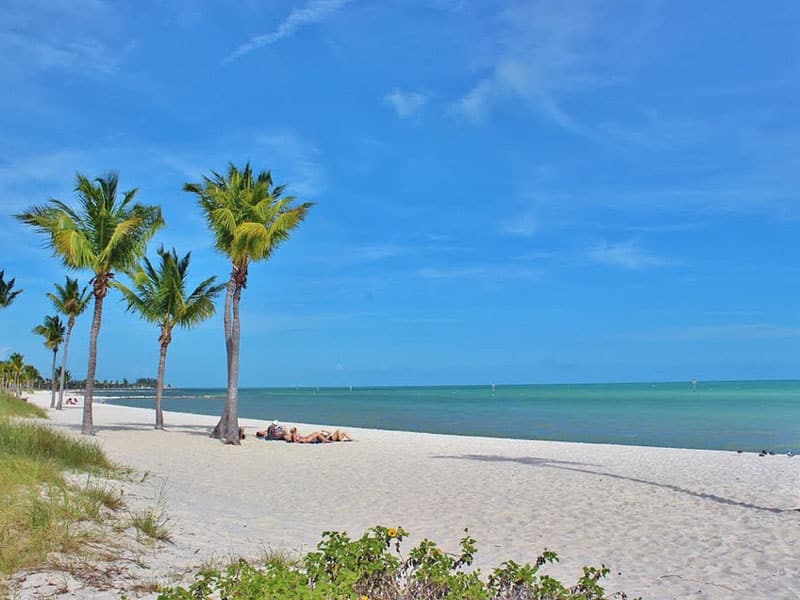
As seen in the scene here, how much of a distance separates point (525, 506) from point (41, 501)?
23.3 feet

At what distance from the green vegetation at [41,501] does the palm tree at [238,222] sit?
1028 centimetres

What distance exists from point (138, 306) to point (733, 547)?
913 inches

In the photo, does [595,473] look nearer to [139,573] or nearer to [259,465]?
[259,465]

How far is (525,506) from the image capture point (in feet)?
33.9

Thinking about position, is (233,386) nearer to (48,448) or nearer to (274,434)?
(274,434)

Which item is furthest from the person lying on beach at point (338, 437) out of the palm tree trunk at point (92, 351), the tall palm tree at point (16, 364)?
the tall palm tree at point (16, 364)

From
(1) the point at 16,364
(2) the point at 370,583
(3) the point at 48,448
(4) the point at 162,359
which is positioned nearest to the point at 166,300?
(4) the point at 162,359

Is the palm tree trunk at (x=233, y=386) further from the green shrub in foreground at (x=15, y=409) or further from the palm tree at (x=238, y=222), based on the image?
the green shrub in foreground at (x=15, y=409)

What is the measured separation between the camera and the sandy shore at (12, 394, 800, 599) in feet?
21.9

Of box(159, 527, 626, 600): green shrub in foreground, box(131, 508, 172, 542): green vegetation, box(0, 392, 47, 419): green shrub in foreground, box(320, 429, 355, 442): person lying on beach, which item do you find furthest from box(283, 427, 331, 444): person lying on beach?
box(159, 527, 626, 600): green shrub in foreground

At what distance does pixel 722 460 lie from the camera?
17422 millimetres

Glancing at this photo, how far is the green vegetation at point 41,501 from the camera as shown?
192 inches

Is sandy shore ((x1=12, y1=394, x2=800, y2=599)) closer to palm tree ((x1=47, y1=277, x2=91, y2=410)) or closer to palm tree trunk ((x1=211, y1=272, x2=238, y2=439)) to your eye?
palm tree trunk ((x1=211, y1=272, x2=238, y2=439))

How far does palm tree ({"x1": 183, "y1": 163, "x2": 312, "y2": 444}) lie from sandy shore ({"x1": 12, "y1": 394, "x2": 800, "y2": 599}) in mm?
3018
